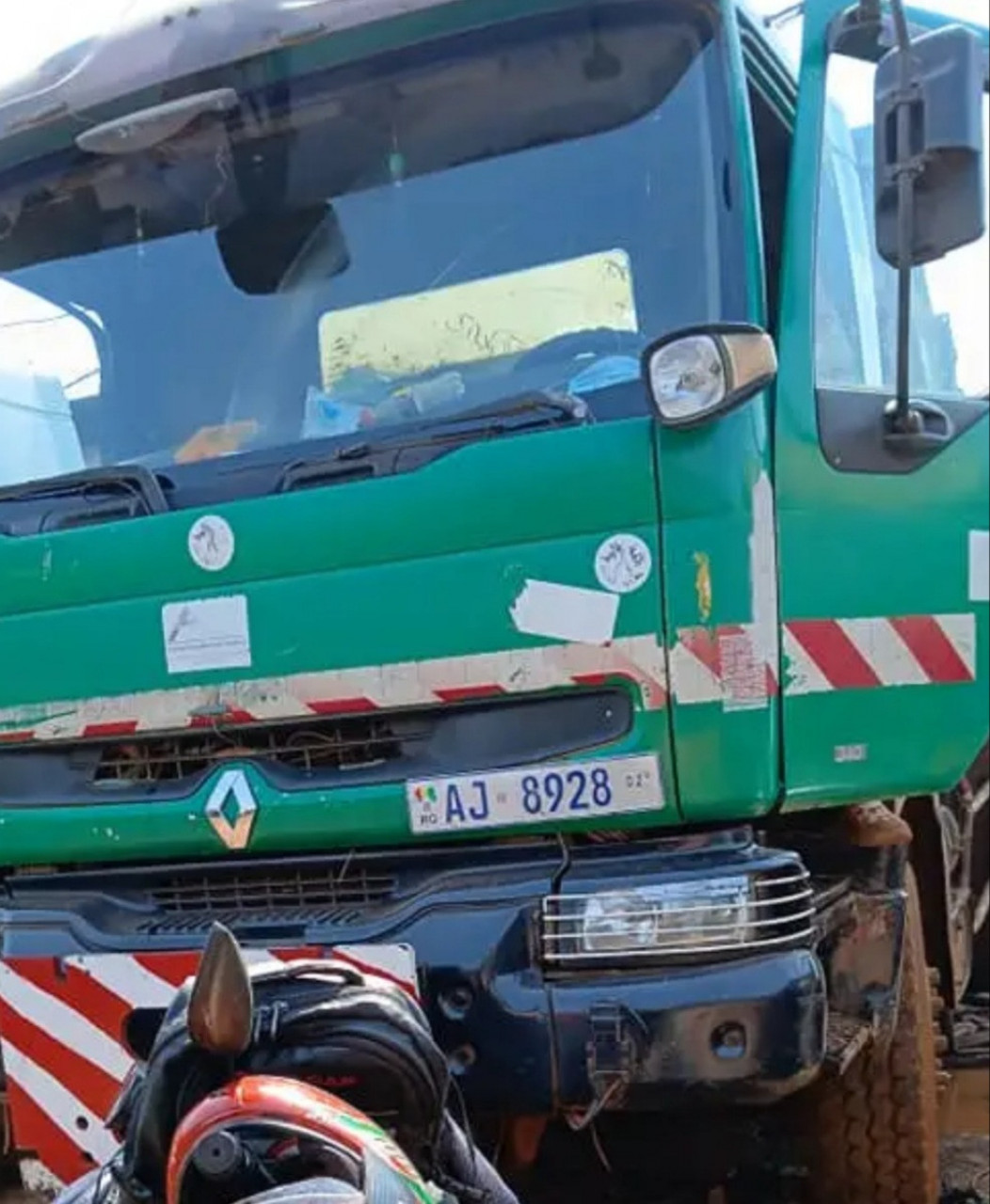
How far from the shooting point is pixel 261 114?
135 inches

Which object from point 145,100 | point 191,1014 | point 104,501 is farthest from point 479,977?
point 145,100

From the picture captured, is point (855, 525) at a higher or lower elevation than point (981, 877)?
higher

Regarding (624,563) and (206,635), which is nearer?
(624,563)

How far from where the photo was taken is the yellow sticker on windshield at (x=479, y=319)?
10.4 feet

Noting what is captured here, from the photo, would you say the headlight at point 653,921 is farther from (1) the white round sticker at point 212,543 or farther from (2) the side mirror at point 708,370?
(1) the white round sticker at point 212,543

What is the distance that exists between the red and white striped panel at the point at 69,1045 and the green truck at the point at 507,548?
12mm

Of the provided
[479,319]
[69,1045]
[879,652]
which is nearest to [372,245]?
[479,319]

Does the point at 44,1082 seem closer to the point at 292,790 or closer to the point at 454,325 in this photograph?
the point at 292,790

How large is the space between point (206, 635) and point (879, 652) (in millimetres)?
1369

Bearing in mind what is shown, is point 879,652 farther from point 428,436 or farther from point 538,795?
point 428,436

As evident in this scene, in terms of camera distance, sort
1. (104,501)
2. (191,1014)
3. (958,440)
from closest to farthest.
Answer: (191,1014) < (104,501) < (958,440)

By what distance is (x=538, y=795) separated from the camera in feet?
9.77

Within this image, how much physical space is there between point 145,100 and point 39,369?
67 centimetres

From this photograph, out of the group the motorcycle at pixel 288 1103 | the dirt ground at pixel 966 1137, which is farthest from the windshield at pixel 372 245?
the dirt ground at pixel 966 1137
